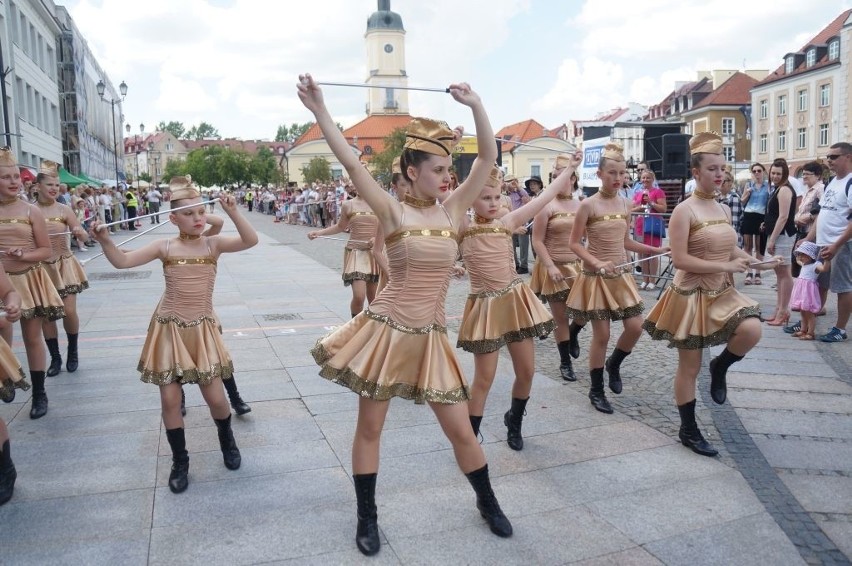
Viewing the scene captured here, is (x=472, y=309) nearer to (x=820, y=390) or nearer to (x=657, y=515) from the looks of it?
(x=657, y=515)

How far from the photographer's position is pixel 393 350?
3785mm

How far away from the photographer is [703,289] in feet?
17.0

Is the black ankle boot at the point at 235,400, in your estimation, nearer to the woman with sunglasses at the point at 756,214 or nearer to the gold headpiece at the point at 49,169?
the gold headpiece at the point at 49,169

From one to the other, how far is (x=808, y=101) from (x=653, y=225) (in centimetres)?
5022

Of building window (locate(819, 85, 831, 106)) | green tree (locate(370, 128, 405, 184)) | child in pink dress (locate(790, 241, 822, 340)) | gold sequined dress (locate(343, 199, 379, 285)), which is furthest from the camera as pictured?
green tree (locate(370, 128, 405, 184))

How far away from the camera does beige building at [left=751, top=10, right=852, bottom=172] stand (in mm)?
51438

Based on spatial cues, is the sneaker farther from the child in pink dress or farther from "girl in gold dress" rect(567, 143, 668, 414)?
"girl in gold dress" rect(567, 143, 668, 414)

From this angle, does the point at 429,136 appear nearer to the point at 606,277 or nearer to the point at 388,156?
the point at 606,277

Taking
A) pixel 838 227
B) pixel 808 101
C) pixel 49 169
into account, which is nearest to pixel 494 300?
pixel 49 169

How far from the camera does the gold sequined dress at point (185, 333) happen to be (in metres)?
4.75

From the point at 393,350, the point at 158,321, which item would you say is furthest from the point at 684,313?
the point at 158,321

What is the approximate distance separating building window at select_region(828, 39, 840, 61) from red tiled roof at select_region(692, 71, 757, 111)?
565 inches

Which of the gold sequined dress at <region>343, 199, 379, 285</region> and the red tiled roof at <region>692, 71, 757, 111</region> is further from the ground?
the red tiled roof at <region>692, 71, 757, 111</region>

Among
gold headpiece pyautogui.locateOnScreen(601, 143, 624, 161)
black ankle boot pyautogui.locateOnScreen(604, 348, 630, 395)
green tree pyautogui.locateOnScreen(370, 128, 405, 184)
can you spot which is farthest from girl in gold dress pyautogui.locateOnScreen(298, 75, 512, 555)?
green tree pyautogui.locateOnScreen(370, 128, 405, 184)
